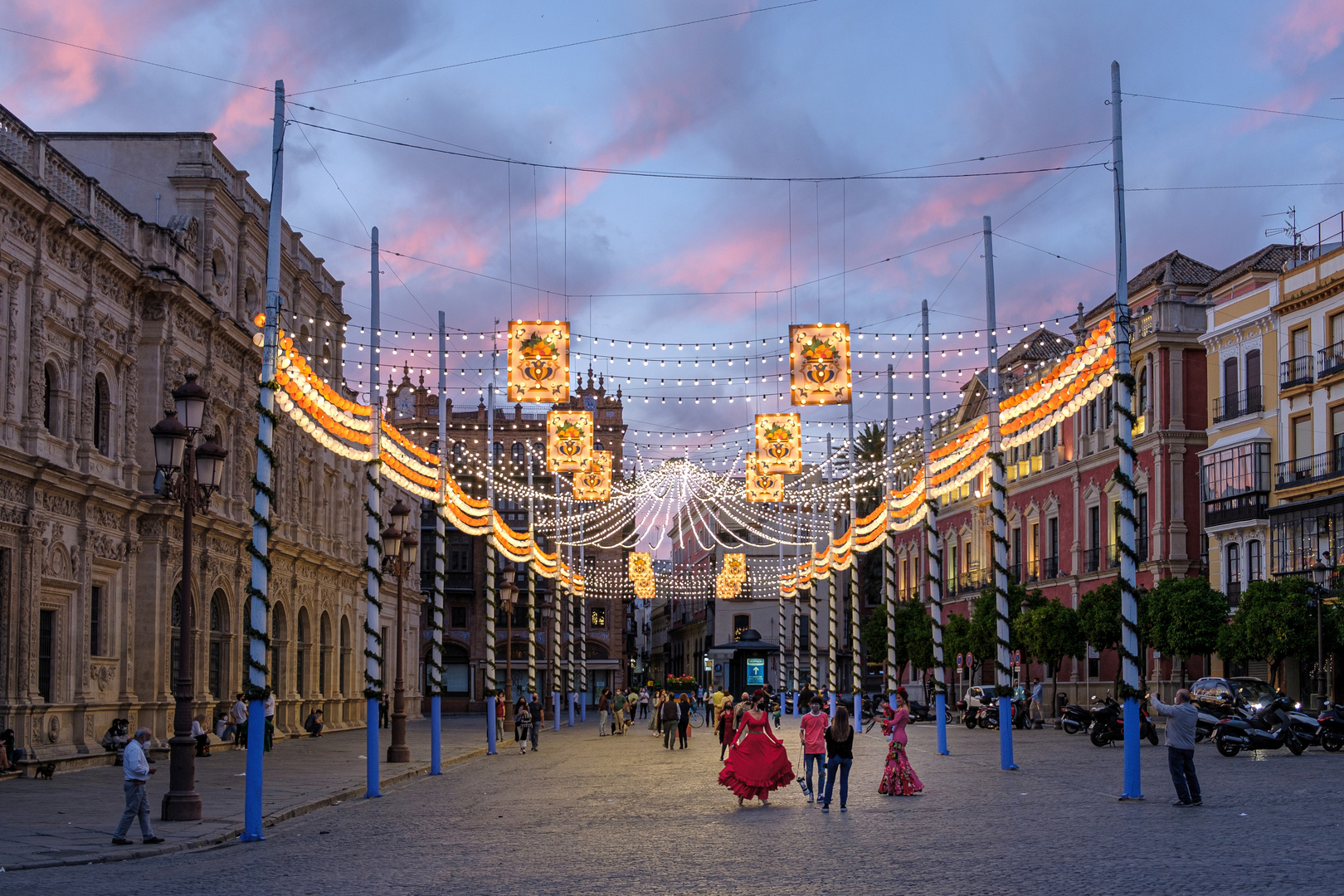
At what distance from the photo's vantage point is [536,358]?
31750 millimetres

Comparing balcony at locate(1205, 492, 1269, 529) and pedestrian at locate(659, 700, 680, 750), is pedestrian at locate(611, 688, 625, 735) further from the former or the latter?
balcony at locate(1205, 492, 1269, 529)

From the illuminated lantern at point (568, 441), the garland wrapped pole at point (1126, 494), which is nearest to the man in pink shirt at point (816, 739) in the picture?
the garland wrapped pole at point (1126, 494)

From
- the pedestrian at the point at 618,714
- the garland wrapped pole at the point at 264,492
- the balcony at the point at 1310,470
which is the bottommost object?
the pedestrian at the point at 618,714

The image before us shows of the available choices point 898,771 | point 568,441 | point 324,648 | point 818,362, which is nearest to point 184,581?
point 898,771

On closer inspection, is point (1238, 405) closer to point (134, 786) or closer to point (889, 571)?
point (889, 571)

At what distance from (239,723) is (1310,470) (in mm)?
33604

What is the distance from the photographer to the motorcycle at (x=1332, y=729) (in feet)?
113

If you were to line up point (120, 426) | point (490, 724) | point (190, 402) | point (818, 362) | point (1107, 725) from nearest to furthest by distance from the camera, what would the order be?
point (190, 402), point (818, 362), point (120, 426), point (1107, 725), point (490, 724)

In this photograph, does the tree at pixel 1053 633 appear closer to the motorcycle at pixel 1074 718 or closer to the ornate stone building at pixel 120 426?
the motorcycle at pixel 1074 718

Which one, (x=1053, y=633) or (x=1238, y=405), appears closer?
(x=1238, y=405)

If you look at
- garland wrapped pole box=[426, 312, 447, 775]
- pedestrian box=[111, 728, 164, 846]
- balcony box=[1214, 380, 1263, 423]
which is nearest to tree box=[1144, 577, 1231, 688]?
balcony box=[1214, 380, 1263, 423]

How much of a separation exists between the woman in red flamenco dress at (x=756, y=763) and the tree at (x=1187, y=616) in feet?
97.0

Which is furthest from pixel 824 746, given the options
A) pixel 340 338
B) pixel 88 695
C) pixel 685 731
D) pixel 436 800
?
pixel 340 338

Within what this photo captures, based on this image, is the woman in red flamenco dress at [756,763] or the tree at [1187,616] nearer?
the woman in red flamenco dress at [756,763]
